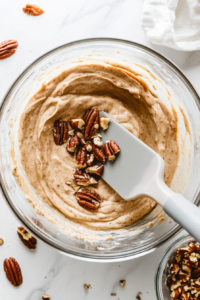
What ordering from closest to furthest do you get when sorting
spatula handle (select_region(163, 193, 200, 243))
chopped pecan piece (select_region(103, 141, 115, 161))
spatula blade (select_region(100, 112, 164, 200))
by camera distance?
1. spatula handle (select_region(163, 193, 200, 243))
2. spatula blade (select_region(100, 112, 164, 200))
3. chopped pecan piece (select_region(103, 141, 115, 161))

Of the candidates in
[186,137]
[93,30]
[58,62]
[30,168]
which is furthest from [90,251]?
[93,30]

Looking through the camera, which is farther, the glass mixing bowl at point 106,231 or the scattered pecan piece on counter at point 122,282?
the scattered pecan piece on counter at point 122,282

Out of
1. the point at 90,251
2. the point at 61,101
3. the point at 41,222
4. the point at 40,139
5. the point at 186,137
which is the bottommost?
the point at 90,251

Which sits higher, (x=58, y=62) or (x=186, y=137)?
(x=58, y=62)

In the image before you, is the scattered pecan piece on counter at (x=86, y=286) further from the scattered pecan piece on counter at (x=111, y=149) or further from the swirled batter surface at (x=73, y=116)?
the scattered pecan piece on counter at (x=111, y=149)

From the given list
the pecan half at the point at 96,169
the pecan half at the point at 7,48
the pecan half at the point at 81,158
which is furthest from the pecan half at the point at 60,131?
the pecan half at the point at 7,48

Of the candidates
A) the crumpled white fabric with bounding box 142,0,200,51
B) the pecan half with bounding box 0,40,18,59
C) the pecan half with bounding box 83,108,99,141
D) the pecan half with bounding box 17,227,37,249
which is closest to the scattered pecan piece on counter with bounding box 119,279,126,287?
the pecan half with bounding box 17,227,37,249

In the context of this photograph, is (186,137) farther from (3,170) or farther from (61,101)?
(3,170)

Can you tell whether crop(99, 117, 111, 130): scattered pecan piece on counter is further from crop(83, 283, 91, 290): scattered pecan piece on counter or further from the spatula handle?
crop(83, 283, 91, 290): scattered pecan piece on counter
